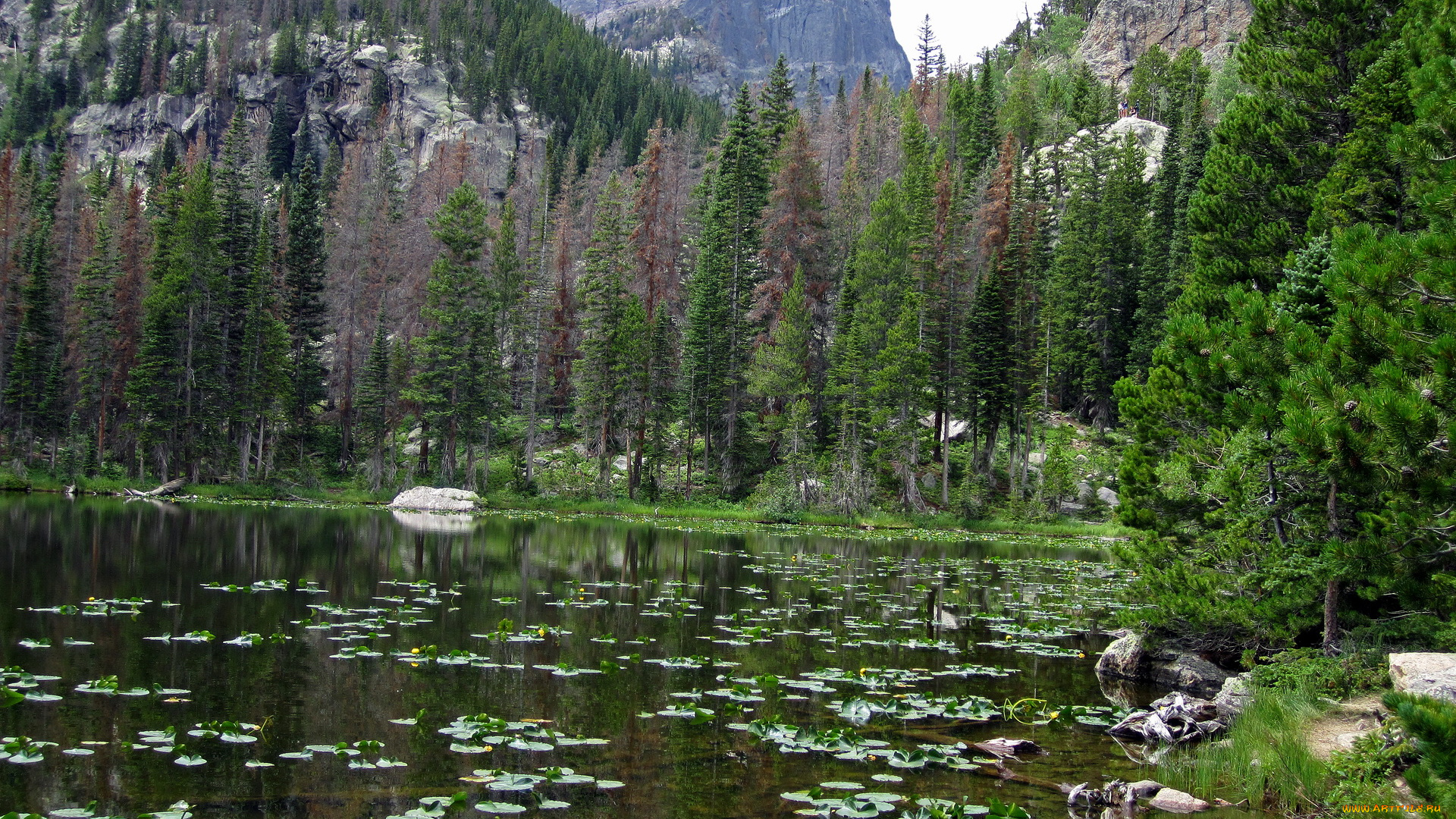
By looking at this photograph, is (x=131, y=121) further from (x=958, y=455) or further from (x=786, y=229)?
(x=958, y=455)

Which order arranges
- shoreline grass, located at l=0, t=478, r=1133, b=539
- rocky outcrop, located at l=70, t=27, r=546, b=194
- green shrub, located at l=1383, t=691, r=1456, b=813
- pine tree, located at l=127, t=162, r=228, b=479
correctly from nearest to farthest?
green shrub, located at l=1383, t=691, r=1456, b=813 → shoreline grass, located at l=0, t=478, r=1133, b=539 → pine tree, located at l=127, t=162, r=228, b=479 → rocky outcrop, located at l=70, t=27, r=546, b=194

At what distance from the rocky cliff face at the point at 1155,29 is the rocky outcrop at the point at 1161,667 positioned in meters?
135

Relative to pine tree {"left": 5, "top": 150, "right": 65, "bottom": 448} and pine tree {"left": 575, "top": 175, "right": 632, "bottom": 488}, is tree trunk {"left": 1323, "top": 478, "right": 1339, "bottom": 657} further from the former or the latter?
pine tree {"left": 5, "top": 150, "right": 65, "bottom": 448}

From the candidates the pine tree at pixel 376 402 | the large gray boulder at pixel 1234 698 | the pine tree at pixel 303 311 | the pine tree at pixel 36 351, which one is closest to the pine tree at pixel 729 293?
the pine tree at pixel 376 402

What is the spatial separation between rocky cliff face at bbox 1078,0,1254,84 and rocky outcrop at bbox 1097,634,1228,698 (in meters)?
135

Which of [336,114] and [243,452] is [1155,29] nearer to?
[336,114]

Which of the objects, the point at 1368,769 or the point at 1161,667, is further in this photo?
the point at 1161,667

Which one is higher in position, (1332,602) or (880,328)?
(880,328)

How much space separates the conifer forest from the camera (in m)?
11.0

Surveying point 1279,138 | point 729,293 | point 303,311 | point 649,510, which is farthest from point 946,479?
point 303,311

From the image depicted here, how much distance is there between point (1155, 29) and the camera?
432 feet

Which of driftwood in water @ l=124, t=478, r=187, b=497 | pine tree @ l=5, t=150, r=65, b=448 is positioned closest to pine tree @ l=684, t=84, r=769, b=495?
driftwood in water @ l=124, t=478, r=187, b=497

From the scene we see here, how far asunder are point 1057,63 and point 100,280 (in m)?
133

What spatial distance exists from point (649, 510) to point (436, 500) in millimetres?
11566
